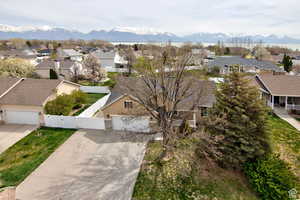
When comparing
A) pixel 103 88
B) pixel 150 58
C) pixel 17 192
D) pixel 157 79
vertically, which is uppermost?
pixel 150 58

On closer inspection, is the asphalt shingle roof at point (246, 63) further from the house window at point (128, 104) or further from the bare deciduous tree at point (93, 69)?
the house window at point (128, 104)

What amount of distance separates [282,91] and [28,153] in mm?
28256

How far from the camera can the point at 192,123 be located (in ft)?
67.4

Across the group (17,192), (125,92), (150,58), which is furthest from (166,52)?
(17,192)

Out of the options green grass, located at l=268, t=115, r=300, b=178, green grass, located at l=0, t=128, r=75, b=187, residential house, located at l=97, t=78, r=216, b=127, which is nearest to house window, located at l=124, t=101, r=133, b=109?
residential house, located at l=97, t=78, r=216, b=127

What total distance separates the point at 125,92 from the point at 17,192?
505 inches

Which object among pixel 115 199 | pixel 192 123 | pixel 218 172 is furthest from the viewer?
pixel 192 123

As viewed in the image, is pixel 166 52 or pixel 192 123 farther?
pixel 192 123

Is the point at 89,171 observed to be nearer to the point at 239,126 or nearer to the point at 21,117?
the point at 239,126

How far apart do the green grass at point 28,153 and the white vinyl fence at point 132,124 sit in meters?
4.56

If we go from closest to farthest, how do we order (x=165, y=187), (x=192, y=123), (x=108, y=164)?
1. (x=165, y=187)
2. (x=108, y=164)
3. (x=192, y=123)

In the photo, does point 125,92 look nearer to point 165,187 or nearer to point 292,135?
point 165,187

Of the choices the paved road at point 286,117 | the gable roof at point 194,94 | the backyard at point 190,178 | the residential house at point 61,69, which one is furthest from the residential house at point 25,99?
the paved road at point 286,117

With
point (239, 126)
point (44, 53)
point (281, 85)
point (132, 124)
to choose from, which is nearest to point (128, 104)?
point (132, 124)
